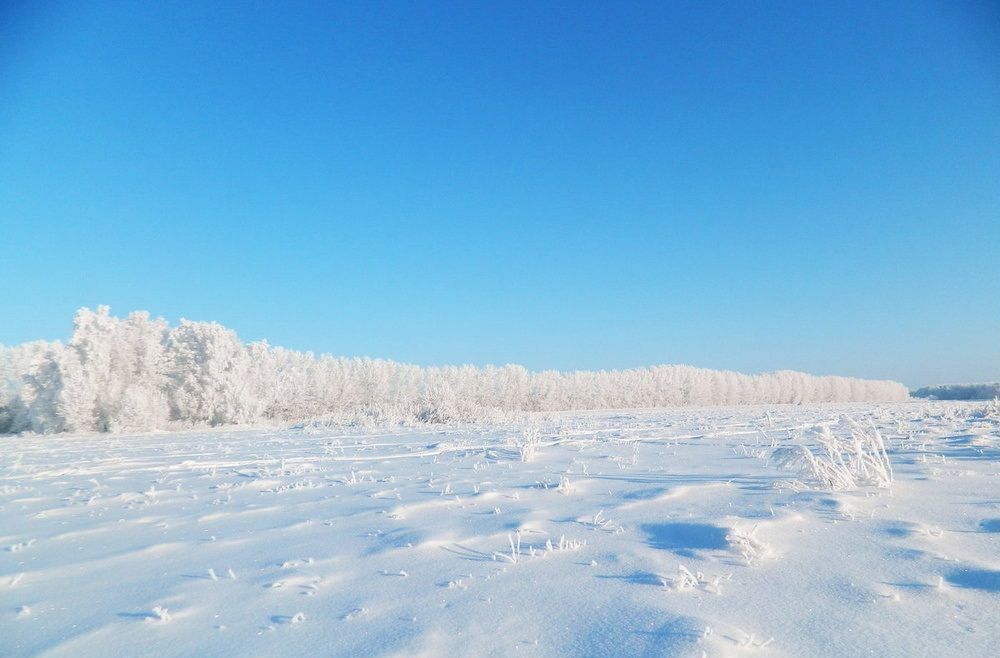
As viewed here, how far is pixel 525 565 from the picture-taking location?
3.16 m

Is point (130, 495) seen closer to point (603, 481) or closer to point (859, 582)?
point (603, 481)

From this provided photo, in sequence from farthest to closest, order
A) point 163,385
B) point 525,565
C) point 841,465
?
1. point 163,385
2. point 841,465
3. point 525,565

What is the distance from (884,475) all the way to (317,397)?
3461cm

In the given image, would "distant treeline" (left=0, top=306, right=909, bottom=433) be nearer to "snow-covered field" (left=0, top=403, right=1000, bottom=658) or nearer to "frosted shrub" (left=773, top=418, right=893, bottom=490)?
"snow-covered field" (left=0, top=403, right=1000, bottom=658)

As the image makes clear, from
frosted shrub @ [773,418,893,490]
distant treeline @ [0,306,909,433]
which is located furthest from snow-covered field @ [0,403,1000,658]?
distant treeline @ [0,306,909,433]

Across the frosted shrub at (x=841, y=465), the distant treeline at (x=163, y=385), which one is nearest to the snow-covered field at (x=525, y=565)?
the frosted shrub at (x=841, y=465)

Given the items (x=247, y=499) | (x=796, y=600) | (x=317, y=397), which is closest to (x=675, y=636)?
(x=796, y=600)

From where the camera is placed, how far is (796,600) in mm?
2502

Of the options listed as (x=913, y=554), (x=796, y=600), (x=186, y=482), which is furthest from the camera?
(x=186, y=482)

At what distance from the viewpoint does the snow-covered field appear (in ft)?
7.57

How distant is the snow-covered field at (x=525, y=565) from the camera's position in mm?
2307

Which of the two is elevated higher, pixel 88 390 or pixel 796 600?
pixel 88 390

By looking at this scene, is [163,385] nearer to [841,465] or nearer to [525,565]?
[525,565]

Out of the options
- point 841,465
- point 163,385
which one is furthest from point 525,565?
point 163,385
